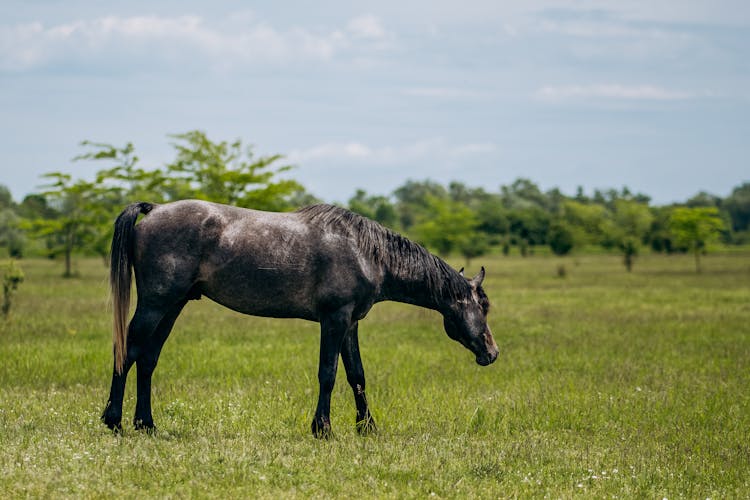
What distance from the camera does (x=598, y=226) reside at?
7531cm

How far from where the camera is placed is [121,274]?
734cm

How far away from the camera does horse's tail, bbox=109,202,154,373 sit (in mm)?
7293

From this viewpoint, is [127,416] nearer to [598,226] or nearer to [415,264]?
[415,264]

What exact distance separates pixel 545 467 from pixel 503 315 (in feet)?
54.6

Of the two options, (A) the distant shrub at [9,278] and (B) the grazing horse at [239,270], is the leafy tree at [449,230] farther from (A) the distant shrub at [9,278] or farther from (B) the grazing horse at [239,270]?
(B) the grazing horse at [239,270]

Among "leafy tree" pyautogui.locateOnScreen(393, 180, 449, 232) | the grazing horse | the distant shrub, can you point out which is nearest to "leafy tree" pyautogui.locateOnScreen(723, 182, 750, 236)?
"leafy tree" pyautogui.locateOnScreen(393, 180, 449, 232)

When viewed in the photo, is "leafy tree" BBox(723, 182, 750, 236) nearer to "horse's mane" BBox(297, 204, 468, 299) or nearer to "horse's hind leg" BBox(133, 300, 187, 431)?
"horse's mane" BBox(297, 204, 468, 299)

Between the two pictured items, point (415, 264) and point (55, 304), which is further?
point (55, 304)

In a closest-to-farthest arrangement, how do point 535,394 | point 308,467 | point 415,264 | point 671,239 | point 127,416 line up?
point 308,467, point 415,264, point 127,416, point 535,394, point 671,239

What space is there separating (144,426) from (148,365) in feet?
2.07

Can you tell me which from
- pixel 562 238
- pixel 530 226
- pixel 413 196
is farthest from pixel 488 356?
pixel 413 196

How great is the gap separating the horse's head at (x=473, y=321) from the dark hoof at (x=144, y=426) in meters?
3.23

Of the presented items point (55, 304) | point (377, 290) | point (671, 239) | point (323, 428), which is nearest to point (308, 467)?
point (323, 428)

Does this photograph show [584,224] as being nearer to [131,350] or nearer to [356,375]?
[356,375]
